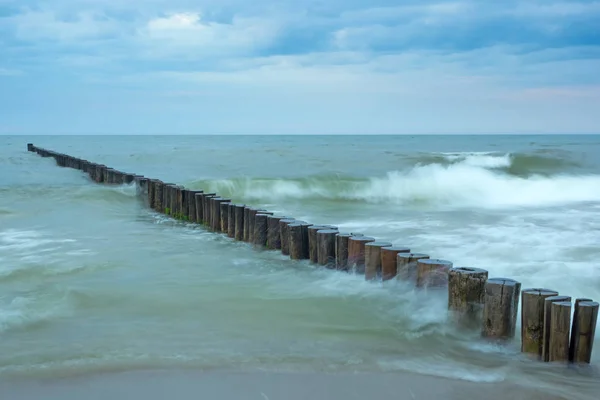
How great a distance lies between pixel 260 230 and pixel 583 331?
15.8 feet

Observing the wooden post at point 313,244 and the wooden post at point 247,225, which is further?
the wooden post at point 247,225

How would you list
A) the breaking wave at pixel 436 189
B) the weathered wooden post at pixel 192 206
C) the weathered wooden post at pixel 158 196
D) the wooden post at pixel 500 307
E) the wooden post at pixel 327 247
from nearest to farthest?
1. the wooden post at pixel 500 307
2. the wooden post at pixel 327 247
3. the weathered wooden post at pixel 192 206
4. the weathered wooden post at pixel 158 196
5. the breaking wave at pixel 436 189

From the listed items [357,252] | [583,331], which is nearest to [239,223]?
[357,252]

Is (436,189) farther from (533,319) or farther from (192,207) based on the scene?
(533,319)

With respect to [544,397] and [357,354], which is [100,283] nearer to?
[357,354]

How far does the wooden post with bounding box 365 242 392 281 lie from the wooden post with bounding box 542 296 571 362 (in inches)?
80.7

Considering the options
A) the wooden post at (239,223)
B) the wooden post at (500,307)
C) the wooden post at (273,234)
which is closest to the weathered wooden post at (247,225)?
the wooden post at (239,223)

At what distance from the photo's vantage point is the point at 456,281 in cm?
495

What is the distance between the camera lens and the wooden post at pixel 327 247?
6.88m

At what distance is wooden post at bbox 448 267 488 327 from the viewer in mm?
4867

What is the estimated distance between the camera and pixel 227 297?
6.05 metres

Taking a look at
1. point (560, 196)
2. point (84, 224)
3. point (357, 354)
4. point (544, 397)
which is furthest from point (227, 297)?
point (560, 196)

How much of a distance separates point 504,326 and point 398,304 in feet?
3.86

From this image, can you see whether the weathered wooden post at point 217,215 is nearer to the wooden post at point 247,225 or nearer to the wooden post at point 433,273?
the wooden post at point 247,225
